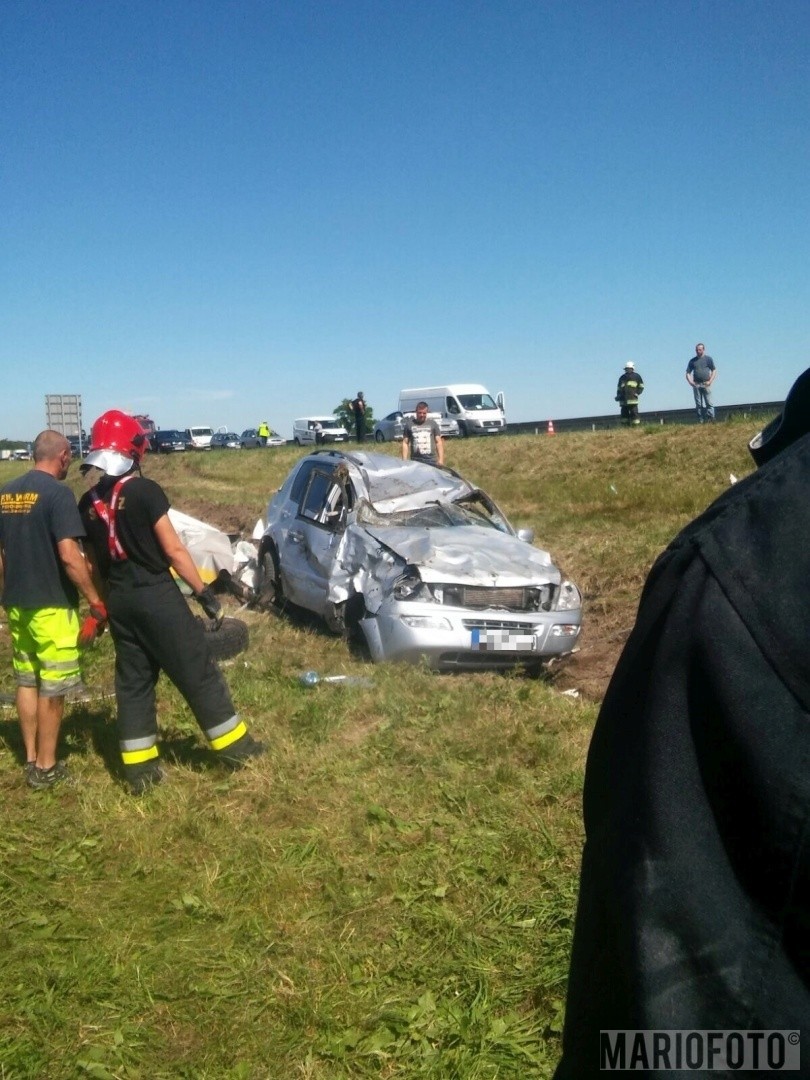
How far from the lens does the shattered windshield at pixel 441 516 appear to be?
30.8ft

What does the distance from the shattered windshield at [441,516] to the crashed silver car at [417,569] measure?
0.01 m

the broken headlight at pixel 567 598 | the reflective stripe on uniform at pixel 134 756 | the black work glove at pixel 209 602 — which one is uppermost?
the black work glove at pixel 209 602

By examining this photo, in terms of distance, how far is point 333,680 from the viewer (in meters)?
7.72

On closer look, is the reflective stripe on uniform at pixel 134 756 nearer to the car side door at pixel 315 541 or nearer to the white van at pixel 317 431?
the car side door at pixel 315 541

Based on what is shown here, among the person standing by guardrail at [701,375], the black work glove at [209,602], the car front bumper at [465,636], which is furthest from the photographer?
the person standing by guardrail at [701,375]

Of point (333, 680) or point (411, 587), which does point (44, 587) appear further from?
point (411, 587)

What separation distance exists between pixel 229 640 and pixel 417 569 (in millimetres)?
1798

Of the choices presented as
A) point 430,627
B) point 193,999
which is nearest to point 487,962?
point 193,999

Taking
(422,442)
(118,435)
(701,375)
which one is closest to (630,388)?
(701,375)

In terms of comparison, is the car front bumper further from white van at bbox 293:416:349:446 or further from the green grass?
white van at bbox 293:416:349:446

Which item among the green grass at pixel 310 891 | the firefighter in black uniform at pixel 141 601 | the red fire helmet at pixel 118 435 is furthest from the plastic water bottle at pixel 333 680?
the red fire helmet at pixel 118 435

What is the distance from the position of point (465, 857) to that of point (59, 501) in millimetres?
2872

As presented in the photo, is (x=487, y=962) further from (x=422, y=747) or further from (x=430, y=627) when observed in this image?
(x=430, y=627)

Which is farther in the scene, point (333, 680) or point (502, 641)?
point (502, 641)
